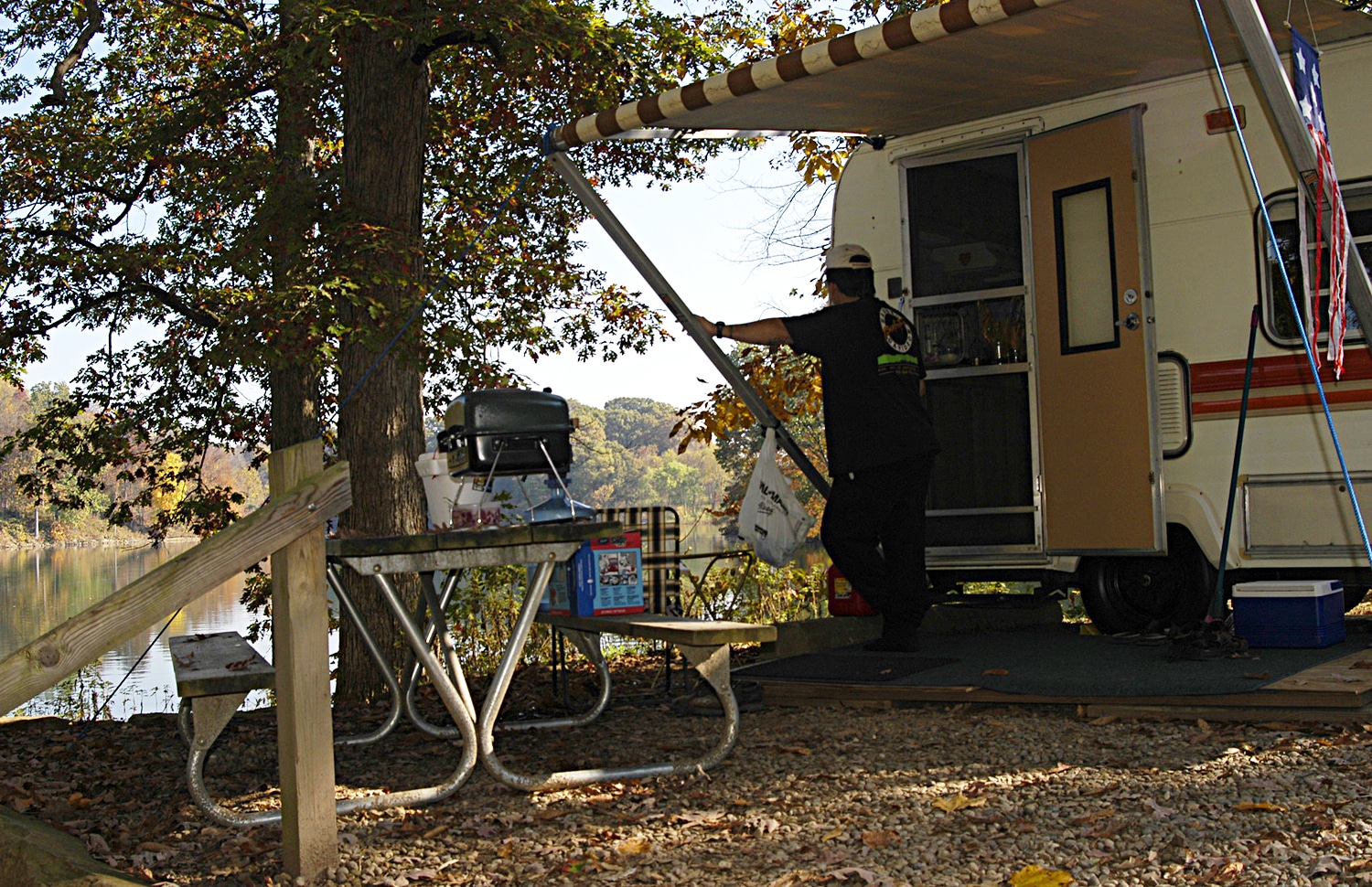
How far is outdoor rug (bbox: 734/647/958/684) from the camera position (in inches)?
194

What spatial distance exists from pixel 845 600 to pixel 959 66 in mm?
2593

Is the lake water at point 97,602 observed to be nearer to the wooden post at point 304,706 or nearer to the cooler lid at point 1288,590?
the wooden post at point 304,706

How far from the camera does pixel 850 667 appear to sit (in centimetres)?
516

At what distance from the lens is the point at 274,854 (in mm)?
3297

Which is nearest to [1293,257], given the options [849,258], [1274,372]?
[1274,372]

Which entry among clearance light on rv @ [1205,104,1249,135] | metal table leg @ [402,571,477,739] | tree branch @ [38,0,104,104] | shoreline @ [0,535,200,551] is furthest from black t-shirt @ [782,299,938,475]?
shoreline @ [0,535,200,551]

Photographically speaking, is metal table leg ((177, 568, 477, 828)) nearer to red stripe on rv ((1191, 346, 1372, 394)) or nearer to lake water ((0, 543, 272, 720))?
lake water ((0, 543, 272, 720))

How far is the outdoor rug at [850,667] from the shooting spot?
494 cm

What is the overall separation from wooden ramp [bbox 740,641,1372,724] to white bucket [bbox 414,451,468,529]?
1.52 meters

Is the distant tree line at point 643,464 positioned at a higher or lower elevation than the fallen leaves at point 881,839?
higher

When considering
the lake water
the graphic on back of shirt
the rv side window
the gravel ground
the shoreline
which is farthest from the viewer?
the shoreline

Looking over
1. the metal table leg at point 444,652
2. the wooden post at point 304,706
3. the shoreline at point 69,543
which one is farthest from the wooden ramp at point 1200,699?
the shoreline at point 69,543

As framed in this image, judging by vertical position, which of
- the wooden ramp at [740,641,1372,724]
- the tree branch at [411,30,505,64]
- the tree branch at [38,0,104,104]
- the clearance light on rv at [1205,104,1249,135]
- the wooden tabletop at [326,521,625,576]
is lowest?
the wooden ramp at [740,641,1372,724]

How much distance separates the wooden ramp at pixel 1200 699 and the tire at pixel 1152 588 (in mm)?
993
